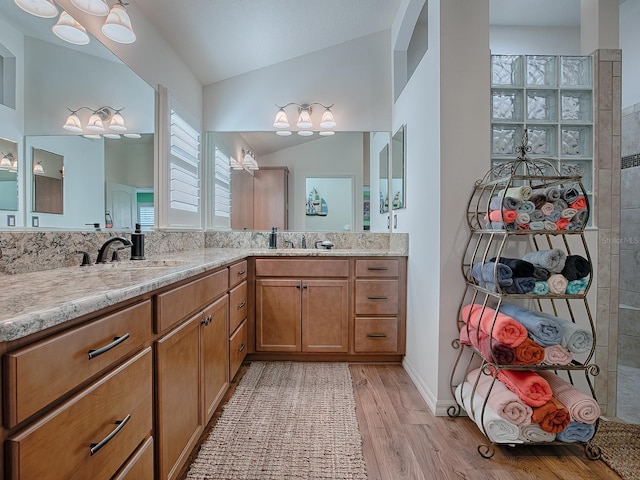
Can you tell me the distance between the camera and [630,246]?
3008mm

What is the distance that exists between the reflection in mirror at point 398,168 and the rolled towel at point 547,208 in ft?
3.92

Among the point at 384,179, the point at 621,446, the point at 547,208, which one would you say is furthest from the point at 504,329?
the point at 384,179

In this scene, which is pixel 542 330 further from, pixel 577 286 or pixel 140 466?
pixel 140 466

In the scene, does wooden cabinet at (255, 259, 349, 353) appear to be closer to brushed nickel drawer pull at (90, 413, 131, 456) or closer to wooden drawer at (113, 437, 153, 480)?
wooden drawer at (113, 437, 153, 480)

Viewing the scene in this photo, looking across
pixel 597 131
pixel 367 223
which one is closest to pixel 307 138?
pixel 367 223

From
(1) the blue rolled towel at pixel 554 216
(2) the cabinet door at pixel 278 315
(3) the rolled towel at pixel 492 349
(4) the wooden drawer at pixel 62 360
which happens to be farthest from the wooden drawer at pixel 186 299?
(1) the blue rolled towel at pixel 554 216

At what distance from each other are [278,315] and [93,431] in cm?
193

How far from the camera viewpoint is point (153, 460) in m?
1.16

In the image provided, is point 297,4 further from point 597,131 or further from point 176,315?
Result: point 176,315

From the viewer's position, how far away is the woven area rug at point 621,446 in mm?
1550

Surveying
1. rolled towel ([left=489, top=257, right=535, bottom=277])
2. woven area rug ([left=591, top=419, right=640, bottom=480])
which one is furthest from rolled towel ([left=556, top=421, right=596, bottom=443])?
rolled towel ([left=489, top=257, right=535, bottom=277])

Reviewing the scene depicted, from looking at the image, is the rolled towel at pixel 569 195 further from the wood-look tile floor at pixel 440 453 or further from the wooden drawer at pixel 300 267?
the wooden drawer at pixel 300 267

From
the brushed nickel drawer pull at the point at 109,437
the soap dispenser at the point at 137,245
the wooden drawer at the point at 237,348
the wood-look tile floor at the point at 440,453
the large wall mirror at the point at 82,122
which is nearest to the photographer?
the brushed nickel drawer pull at the point at 109,437

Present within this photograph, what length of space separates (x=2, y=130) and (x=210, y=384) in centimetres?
138
